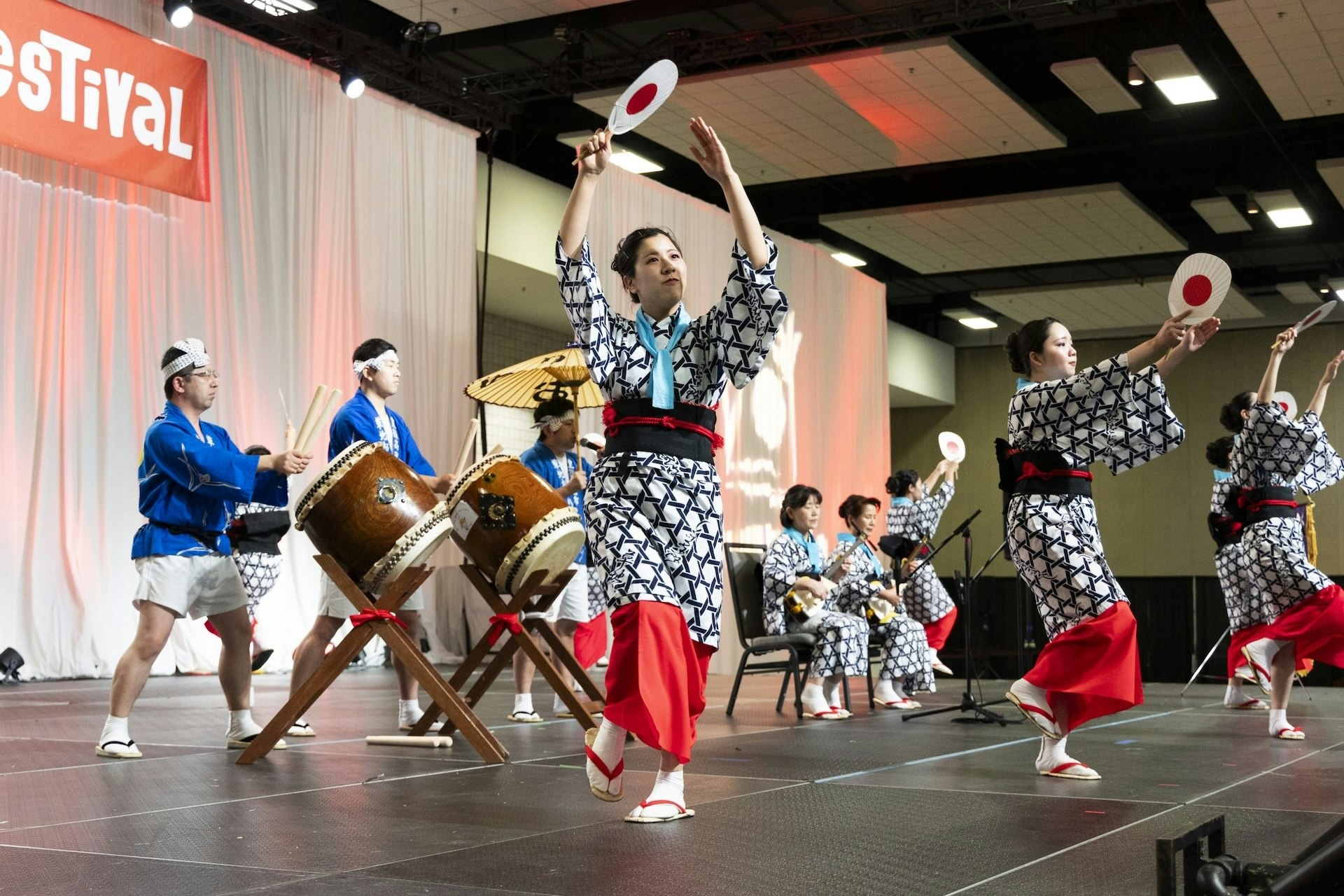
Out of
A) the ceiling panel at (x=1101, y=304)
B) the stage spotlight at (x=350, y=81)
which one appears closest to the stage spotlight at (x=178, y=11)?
the stage spotlight at (x=350, y=81)

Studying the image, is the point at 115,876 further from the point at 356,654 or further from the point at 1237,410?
the point at 1237,410

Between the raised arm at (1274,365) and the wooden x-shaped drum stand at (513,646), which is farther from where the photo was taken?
the raised arm at (1274,365)

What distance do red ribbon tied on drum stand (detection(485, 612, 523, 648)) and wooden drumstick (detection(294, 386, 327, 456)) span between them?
0.89m

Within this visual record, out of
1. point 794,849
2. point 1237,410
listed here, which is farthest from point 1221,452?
point 794,849

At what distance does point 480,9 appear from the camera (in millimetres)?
8359

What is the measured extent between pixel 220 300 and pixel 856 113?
4.55 meters

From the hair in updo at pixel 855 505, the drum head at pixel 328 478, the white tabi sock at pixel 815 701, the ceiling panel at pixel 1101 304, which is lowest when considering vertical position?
the white tabi sock at pixel 815 701

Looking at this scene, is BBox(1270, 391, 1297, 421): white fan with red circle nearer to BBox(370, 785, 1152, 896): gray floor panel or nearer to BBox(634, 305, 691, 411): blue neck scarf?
BBox(370, 785, 1152, 896): gray floor panel

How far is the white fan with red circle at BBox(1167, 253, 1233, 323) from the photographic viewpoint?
12.0 feet

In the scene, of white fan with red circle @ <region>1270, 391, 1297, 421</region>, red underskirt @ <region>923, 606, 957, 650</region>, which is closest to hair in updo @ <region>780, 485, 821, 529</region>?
red underskirt @ <region>923, 606, 957, 650</region>

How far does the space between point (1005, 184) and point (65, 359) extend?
25.2 ft

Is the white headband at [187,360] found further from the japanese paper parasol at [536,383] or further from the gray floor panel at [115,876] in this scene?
the gray floor panel at [115,876]

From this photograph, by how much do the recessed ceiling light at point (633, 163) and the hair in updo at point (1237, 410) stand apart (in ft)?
18.5

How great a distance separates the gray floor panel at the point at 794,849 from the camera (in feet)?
7.01
